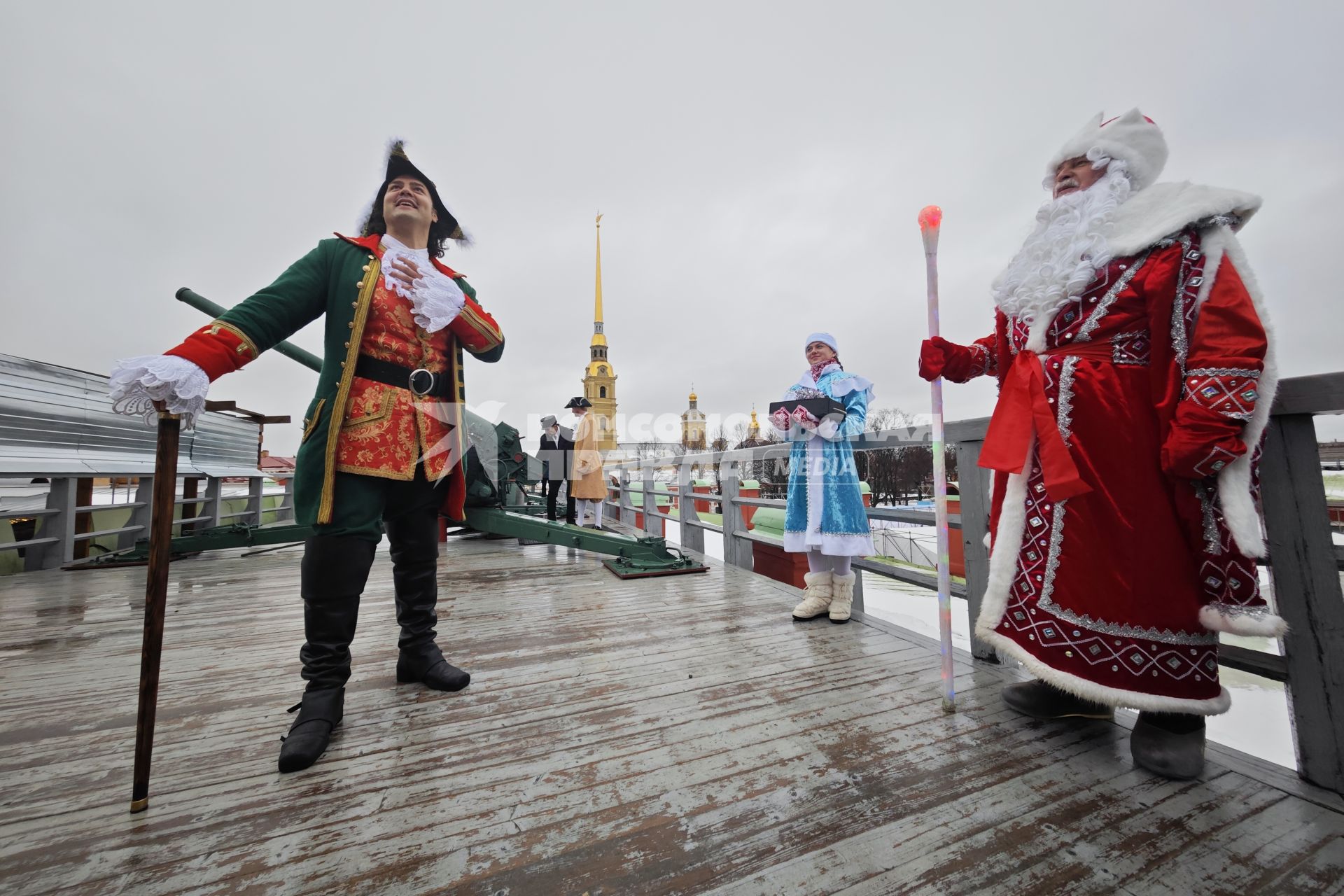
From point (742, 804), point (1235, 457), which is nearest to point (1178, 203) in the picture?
point (1235, 457)

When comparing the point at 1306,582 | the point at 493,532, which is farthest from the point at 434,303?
the point at 493,532

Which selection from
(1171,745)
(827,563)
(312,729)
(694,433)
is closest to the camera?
(1171,745)

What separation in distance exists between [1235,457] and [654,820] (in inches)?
58.5

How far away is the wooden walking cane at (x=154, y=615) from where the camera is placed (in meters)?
1.04

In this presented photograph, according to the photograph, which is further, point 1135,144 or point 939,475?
point 939,475

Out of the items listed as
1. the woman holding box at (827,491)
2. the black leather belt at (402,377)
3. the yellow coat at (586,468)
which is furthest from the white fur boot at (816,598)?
the yellow coat at (586,468)

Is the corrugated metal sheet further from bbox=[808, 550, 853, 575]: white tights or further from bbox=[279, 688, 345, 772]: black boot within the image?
bbox=[808, 550, 853, 575]: white tights

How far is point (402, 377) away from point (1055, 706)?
88.6 inches

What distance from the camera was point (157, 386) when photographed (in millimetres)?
1109

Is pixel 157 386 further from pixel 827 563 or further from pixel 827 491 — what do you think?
pixel 827 563

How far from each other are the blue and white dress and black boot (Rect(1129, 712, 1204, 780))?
116cm

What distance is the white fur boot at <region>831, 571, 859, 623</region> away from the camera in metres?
2.33

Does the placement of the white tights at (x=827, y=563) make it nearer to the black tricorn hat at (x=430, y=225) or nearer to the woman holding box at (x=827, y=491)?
the woman holding box at (x=827, y=491)

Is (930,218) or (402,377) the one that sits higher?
(930,218)
